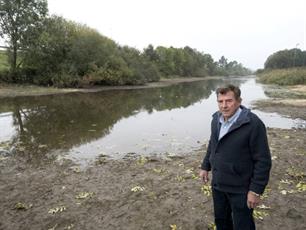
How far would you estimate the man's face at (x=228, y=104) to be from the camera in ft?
10.9

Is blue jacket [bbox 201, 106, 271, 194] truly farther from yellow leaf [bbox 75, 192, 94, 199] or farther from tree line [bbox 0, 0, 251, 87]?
tree line [bbox 0, 0, 251, 87]

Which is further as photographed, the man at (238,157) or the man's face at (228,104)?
the man's face at (228,104)

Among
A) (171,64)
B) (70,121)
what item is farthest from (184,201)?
(171,64)

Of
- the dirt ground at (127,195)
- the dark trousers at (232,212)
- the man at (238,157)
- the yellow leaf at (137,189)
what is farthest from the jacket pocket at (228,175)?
the yellow leaf at (137,189)

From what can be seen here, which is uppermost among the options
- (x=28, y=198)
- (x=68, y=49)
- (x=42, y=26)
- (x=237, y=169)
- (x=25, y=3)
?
(x=25, y=3)

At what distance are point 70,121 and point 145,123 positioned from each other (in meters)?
3.73

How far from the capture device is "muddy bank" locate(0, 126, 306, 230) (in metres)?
5.00

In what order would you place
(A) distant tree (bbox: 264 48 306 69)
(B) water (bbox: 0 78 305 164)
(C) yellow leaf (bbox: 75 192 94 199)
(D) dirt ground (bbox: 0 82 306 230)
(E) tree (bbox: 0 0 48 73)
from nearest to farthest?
(D) dirt ground (bbox: 0 82 306 230)
(C) yellow leaf (bbox: 75 192 94 199)
(B) water (bbox: 0 78 305 164)
(E) tree (bbox: 0 0 48 73)
(A) distant tree (bbox: 264 48 306 69)

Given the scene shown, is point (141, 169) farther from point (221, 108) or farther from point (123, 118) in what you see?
point (123, 118)

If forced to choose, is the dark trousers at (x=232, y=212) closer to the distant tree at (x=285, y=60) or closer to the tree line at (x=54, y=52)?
→ the tree line at (x=54, y=52)

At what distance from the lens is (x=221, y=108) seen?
334 cm

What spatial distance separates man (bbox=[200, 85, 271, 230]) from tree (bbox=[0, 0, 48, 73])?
3669cm

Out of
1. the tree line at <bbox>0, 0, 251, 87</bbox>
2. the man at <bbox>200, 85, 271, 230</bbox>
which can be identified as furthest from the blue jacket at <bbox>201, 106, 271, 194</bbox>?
the tree line at <bbox>0, 0, 251, 87</bbox>

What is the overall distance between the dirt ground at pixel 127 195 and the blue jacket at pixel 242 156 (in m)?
1.66
